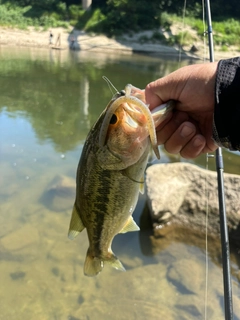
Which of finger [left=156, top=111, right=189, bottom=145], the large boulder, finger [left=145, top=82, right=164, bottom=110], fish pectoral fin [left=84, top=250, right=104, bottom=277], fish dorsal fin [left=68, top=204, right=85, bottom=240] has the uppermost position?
finger [left=145, top=82, right=164, bottom=110]

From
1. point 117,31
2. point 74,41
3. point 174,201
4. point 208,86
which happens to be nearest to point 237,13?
point 117,31

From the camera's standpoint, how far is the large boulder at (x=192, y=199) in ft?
17.8

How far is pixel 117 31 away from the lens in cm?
3578

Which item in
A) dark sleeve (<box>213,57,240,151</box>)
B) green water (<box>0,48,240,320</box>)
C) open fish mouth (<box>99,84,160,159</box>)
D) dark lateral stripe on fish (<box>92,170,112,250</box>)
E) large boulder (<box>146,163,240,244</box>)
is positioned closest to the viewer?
open fish mouth (<box>99,84,160,159</box>)

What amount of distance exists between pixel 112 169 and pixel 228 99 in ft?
2.52

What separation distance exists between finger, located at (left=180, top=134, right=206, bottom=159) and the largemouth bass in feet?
1.77

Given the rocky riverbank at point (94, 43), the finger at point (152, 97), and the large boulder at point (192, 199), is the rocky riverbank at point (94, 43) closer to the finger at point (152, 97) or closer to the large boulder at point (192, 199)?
the large boulder at point (192, 199)

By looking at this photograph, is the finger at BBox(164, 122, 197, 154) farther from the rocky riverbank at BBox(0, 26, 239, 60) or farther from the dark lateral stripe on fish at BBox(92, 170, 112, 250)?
the rocky riverbank at BBox(0, 26, 239, 60)

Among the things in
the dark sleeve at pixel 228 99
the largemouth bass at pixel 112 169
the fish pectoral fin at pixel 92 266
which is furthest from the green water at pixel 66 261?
the dark sleeve at pixel 228 99

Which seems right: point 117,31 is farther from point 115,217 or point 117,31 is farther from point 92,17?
point 115,217

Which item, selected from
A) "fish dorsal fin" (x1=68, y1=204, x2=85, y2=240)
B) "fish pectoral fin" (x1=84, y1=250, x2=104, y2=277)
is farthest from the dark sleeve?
"fish pectoral fin" (x1=84, y1=250, x2=104, y2=277)

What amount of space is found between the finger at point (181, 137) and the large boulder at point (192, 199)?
3.16m

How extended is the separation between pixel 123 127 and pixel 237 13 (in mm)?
45622

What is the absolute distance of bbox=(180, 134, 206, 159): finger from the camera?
236cm
